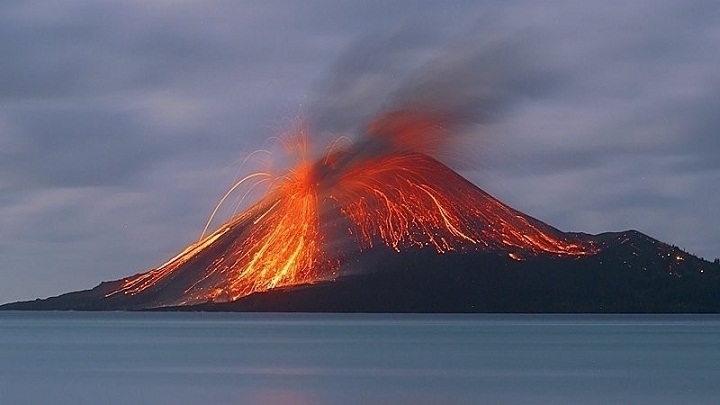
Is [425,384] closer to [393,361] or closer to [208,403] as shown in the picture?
[208,403]

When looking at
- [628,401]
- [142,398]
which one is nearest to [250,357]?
[142,398]

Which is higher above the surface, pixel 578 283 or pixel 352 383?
pixel 578 283

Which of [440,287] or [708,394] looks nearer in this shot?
[708,394]

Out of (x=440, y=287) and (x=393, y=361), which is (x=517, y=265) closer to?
(x=440, y=287)

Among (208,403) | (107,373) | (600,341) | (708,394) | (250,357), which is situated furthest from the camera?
(600,341)

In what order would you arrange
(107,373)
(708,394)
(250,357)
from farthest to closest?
(250,357), (107,373), (708,394)

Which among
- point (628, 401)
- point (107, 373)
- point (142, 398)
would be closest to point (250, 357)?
point (107, 373)
